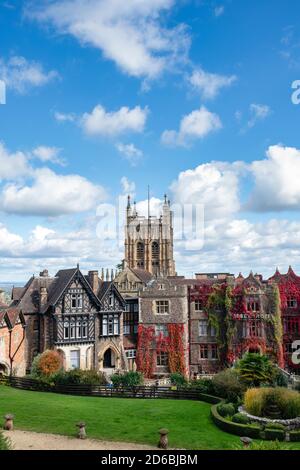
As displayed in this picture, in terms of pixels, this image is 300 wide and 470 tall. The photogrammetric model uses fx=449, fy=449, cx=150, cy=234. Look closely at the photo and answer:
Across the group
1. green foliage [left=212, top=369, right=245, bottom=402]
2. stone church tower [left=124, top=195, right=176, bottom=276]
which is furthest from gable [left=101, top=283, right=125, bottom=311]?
stone church tower [left=124, top=195, right=176, bottom=276]

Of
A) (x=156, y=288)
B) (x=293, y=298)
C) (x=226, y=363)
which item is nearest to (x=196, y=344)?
(x=226, y=363)

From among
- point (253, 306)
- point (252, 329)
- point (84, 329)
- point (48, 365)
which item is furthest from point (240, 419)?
point (84, 329)

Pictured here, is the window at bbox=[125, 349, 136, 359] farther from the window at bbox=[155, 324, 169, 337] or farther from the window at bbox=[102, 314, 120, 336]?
the window at bbox=[155, 324, 169, 337]

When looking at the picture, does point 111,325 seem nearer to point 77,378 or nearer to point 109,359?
point 109,359

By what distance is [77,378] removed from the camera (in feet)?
A: 103

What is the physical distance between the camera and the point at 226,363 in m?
41.9

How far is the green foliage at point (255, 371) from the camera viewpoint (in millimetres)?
27219

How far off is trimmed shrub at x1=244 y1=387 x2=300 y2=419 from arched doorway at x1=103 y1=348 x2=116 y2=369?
71.8 feet

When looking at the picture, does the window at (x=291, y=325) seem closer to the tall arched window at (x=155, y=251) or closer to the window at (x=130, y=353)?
the window at (x=130, y=353)

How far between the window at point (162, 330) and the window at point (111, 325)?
3.82 m

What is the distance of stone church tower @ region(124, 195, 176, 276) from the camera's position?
90188 mm

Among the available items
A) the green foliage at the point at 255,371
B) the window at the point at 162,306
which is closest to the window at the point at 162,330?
the window at the point at 162,306

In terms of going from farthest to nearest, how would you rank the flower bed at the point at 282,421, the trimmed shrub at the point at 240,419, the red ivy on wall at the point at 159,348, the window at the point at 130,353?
the window at the point at 130,353
the red ivy on wall at the point at 159,348
the trimmed shrub at the point at 240,419
the flower bed at the point at 282,421
